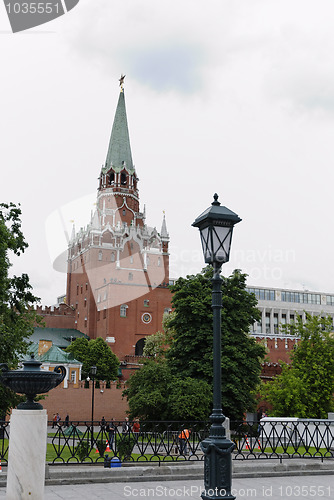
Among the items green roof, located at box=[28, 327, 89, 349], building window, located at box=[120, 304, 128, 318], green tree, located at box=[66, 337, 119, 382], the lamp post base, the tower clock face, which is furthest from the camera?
green roof, located at box=[28, 327, 89, 349]

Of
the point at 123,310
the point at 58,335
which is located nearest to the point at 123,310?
the point at 123,310

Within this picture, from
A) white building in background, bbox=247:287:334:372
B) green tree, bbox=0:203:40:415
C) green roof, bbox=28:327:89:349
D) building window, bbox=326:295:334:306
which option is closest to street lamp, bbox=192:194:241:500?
green tree, bbox=0:203:40:415

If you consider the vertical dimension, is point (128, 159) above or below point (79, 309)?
above

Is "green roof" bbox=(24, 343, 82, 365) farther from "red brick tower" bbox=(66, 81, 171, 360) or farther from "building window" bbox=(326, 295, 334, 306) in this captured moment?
"building window" bbox=(326, 295, 334, 306)

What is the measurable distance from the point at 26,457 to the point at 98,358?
56099 mm

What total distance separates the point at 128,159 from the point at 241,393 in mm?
65825

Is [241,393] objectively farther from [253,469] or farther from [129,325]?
[129,325]

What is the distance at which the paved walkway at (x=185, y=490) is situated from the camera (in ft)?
34.4

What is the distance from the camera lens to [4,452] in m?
13.1

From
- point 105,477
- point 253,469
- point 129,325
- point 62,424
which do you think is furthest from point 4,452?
point 129,325

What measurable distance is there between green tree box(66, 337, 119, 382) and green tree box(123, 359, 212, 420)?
30615 millimetres

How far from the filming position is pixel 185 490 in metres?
11.4

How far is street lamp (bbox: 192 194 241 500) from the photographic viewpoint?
24.9ft

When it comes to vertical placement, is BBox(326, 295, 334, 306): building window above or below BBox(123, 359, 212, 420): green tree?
above
